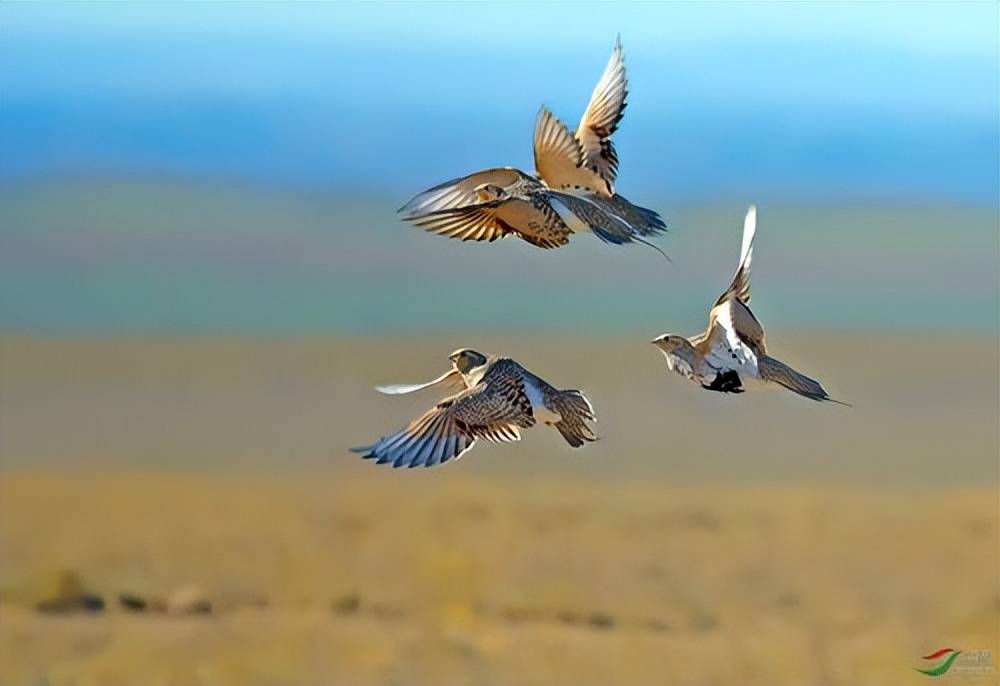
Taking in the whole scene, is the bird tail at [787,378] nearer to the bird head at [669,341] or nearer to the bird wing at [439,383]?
the bird head at [669,341]

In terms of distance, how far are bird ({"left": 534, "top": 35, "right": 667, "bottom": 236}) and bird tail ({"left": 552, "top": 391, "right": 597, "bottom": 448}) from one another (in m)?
0.37

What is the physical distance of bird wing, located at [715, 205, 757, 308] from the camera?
350cm

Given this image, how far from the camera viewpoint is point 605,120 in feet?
13.1

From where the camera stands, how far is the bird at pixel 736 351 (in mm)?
3506

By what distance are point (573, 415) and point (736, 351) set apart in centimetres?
34

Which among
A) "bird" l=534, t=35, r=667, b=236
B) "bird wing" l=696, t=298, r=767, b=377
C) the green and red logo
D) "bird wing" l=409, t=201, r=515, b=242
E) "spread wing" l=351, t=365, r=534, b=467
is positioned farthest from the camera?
the green and red logo

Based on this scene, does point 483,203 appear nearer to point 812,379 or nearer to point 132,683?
point 812,379

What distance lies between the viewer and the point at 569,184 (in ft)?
12.6

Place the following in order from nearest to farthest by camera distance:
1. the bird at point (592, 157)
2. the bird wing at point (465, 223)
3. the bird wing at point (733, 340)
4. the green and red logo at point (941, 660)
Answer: the bird wing at point (733, 340), the bird wing at point (465, 223), the bird at point (592, 157), the green and red logo at point (941, 660)

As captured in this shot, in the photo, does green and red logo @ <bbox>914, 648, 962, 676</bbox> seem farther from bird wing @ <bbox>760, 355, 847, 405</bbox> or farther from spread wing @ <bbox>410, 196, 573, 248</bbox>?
spread wing @ <bbox>410, 196, 573, 248</bbox>

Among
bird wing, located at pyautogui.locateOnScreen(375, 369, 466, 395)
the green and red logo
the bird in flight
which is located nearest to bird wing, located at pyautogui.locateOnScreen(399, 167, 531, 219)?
the bird in flight

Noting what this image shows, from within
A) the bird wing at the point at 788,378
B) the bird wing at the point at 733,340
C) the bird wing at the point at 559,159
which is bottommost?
the bird wing at the point at 788,378

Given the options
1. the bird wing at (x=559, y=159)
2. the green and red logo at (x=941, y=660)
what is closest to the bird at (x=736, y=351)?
the bird wing at (x=559, y=159)

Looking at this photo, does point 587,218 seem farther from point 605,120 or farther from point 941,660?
point 941,660
